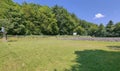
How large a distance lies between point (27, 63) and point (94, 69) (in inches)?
120

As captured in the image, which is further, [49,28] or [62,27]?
[62,27]

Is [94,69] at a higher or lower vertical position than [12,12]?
lower

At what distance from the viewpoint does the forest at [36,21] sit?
1670 inches

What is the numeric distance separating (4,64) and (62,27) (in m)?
57.9

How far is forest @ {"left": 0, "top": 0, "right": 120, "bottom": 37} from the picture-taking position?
42.4 m

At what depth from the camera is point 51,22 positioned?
191 ft

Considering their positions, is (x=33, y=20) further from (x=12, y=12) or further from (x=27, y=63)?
(x=27, y=63)

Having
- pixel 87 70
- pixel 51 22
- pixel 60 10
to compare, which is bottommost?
pixel 87 70

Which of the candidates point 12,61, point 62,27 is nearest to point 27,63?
point 12,61

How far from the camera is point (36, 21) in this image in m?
54.9

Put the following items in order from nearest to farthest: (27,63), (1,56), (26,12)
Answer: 1. (27,63)
2. (1,56)
3. (26,12)

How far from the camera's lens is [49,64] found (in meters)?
8.20

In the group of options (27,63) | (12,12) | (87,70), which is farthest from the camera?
(12,12)

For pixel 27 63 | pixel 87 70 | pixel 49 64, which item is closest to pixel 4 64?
pixel 27 63
